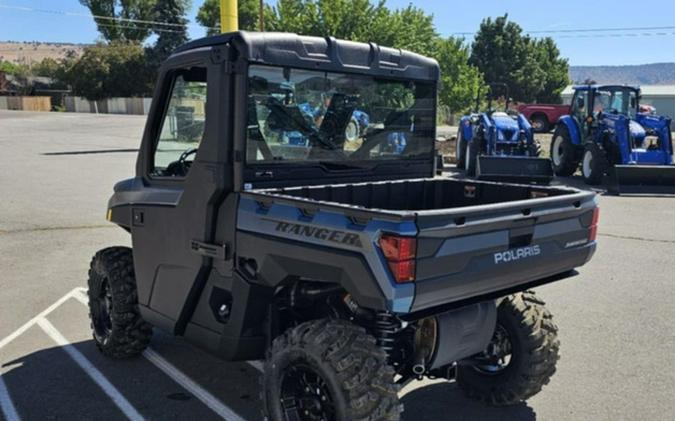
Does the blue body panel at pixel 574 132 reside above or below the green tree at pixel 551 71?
below

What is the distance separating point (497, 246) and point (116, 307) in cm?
292

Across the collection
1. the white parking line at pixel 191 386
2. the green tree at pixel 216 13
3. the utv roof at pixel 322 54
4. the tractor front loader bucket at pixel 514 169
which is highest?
the green tree at pixel 216 13

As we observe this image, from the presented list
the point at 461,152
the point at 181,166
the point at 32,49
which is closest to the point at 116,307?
the point at 181,166

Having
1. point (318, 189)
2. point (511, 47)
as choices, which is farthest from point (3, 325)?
point (511, 47)

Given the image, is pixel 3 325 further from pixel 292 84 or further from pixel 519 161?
pixel 519 161

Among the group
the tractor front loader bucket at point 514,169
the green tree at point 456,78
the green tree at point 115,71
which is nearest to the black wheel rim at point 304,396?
the tractor front loader bucket at point 514,169

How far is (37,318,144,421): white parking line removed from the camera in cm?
404

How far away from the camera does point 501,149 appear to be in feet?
51.0

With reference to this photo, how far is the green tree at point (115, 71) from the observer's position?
57.6 meters

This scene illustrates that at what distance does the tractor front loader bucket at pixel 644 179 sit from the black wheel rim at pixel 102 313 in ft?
40.0

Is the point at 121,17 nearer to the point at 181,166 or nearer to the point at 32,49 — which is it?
the point at 181,166

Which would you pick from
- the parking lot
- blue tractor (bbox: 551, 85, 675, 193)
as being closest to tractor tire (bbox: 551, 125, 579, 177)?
blue tractor (bbox: 551, 85, 675, 193)

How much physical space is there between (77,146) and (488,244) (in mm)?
24796

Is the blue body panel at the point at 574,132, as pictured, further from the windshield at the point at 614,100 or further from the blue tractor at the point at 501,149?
the blue tractor at the point at 501,149
